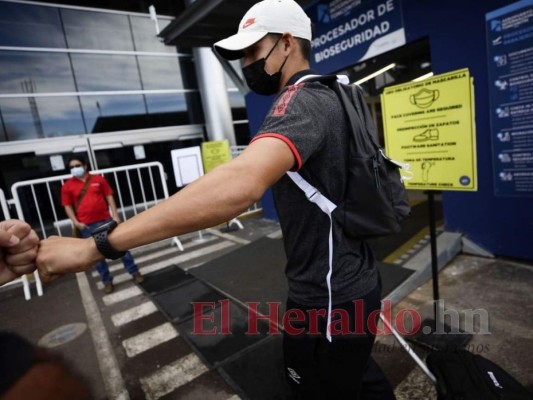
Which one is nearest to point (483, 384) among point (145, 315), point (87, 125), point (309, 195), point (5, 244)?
point (309, 195)

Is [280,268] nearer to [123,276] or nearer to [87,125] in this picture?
[123,276]

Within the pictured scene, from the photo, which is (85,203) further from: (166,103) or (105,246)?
(166,103)

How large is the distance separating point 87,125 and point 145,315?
8666 mm

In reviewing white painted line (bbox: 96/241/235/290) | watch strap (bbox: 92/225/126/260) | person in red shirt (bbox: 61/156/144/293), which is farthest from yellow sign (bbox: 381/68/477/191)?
white painted line (bbox: 96/241/235/290)

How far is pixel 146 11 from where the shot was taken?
11.9 metres

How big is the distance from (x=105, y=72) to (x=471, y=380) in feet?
40.4

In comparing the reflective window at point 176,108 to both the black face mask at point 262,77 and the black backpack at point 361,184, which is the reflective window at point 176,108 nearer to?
the black face mask at point 262,77

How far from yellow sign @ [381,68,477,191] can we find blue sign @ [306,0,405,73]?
192cm

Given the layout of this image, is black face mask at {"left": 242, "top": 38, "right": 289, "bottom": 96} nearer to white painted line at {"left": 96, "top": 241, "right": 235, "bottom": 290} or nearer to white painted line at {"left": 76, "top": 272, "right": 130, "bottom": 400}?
white painted line at {"left": 76, "top": 272, "right": 130, "bottom": 400}

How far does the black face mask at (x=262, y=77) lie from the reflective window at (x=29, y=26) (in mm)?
11416

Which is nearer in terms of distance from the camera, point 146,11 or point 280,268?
point 280,268

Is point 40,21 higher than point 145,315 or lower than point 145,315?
higher

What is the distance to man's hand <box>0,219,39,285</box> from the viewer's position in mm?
1093

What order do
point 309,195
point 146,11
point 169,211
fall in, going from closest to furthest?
1. point 169,211
2. point 309,195
3. point 146,11
